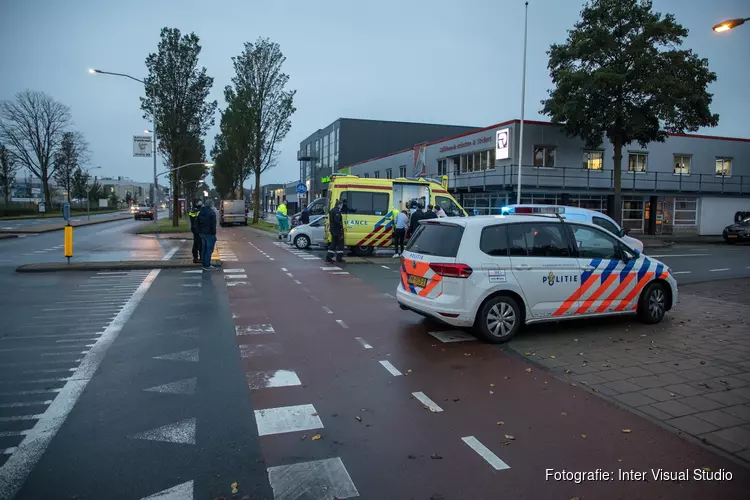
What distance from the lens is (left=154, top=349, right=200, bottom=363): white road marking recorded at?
20.6 feet

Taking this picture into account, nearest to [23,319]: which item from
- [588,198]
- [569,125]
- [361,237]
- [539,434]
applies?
[539,434]

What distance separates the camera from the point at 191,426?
439 centimetres

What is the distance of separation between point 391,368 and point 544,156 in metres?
27.1

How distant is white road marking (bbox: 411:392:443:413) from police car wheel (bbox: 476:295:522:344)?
7.00ft

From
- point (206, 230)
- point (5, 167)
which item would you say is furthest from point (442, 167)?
point (5, 167)

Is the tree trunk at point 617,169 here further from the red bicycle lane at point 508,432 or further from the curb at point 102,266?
the red bicycle lane at point 508,432

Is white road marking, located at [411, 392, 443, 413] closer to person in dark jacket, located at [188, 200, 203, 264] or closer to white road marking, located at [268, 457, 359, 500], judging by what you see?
white road marking, located at [268, 457, 359, 500]

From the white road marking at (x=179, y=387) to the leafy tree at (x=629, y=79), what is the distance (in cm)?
2597

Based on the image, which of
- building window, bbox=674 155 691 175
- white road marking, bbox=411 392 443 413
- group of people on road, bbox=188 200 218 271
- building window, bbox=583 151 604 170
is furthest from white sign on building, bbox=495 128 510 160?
white road marking, bbox=411 392 443 413

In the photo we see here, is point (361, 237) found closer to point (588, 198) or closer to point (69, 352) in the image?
point (69, 352)

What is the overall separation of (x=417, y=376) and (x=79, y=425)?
3293mm

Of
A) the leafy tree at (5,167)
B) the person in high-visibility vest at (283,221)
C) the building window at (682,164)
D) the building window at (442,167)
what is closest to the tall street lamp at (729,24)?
the person in high-visibility vest at (283,221)

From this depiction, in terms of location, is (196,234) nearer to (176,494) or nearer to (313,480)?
(176,494)

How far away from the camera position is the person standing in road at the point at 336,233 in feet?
53.8
